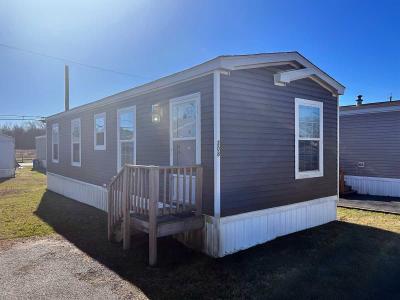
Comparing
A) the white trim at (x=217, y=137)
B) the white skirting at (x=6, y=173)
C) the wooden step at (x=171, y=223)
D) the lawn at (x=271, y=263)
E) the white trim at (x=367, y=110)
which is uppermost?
the white trim at (x=367, y=110)

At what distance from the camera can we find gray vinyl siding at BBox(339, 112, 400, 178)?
10.4m

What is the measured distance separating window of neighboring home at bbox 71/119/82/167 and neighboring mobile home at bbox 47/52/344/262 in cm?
281

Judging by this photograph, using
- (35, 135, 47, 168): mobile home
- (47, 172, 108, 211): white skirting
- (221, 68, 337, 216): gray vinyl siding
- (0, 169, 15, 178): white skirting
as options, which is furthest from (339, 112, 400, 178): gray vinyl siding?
(35, 135, 47, 168): mobile home

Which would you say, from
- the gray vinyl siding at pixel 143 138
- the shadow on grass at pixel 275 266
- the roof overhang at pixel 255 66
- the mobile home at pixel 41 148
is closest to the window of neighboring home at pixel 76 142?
the gray vinyl siding at pixel 143 138

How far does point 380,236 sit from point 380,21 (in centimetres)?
771

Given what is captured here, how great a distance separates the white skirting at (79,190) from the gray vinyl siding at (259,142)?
4806mm

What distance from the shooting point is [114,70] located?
21969 mm

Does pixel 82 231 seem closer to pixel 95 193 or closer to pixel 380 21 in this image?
pixel 95 193

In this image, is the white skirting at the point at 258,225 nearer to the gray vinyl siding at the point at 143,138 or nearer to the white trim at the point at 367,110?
the gray vinyl siding at the point at 143,138

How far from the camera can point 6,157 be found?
19.6m

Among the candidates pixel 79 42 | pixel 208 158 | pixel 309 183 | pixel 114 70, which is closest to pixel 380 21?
pixel 309 183

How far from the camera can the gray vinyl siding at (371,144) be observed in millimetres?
10398

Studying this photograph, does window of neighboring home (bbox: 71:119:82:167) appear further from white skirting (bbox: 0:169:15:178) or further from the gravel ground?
white skirting (bbox: 0:169:15:178)

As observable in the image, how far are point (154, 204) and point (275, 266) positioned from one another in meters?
2.06
